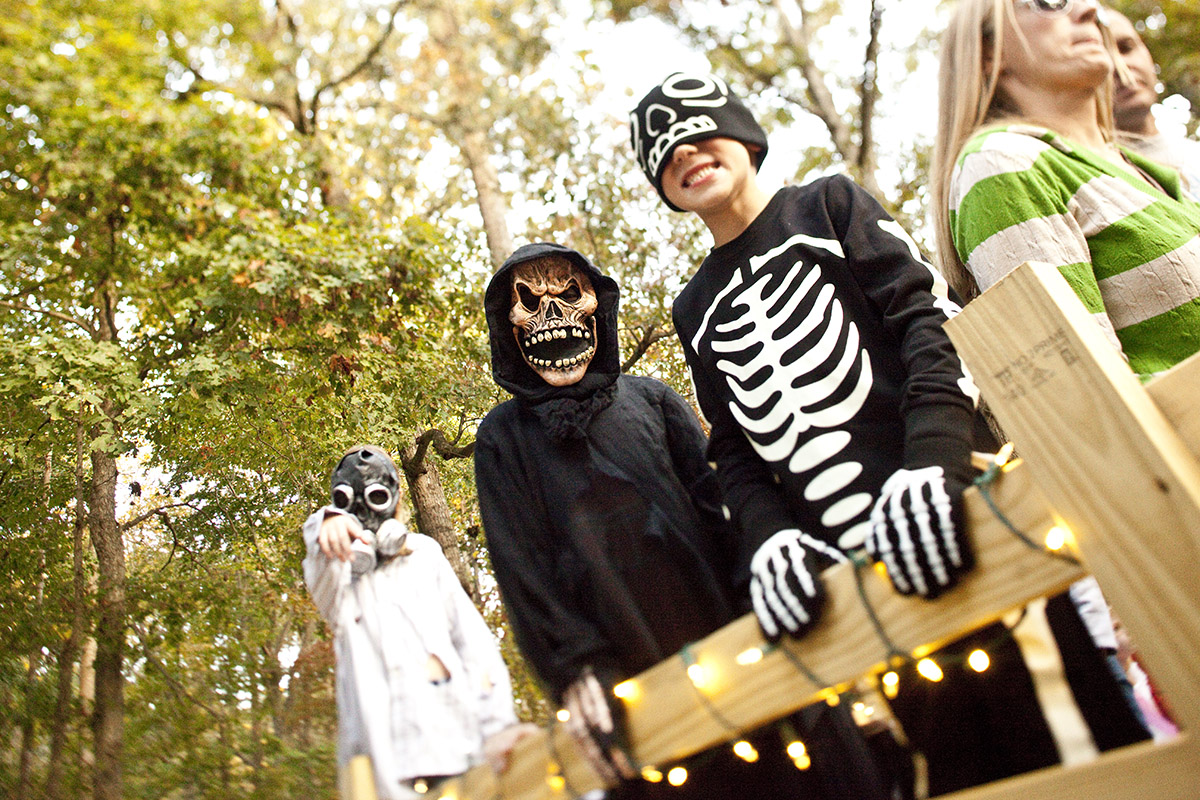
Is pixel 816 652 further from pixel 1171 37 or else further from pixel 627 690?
pixel 1171 37

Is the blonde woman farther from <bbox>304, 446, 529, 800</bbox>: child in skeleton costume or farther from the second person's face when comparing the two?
<bbox>304, 446, 529, 800</bbox>: child in skeleton costume

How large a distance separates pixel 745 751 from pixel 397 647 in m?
1.04

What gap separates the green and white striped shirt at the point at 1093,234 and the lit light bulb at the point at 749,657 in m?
1.06

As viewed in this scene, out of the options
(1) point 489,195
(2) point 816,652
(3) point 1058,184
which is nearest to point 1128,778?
(2) point 816,652

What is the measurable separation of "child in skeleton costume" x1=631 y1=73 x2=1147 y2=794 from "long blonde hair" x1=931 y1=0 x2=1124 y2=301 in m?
0.37

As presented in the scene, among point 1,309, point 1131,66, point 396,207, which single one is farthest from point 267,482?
point 396,207

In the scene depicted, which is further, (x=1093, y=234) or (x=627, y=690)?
(x=1093, y=234)

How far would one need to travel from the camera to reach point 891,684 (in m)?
1.90

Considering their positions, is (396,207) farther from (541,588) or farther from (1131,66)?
(541,588)

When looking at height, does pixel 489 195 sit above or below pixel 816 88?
below

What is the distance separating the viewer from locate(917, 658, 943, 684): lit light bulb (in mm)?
1777

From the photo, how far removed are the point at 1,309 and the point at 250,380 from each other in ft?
8.05

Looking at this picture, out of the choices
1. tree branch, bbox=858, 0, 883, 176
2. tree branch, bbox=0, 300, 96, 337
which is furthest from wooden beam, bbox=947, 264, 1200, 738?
tree branch, bbox=858, 0, 883, 176

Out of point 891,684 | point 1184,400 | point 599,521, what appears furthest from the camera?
point 599,521
